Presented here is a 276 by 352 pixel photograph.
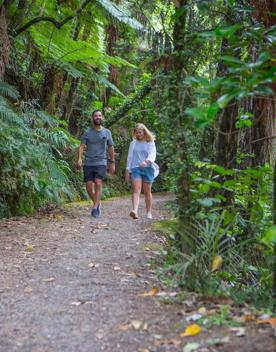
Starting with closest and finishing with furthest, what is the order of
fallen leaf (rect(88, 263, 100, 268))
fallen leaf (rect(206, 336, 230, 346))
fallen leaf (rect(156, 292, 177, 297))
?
fallen leaf (rect(206, 336, 230, 346)) → fallen leaf (rect(156, 292, 177, 297)) → fallen leaf (rect(88, 263, 100, 268))

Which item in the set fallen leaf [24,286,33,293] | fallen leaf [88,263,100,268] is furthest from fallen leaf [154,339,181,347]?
fallen leaf [88,263,100,268]

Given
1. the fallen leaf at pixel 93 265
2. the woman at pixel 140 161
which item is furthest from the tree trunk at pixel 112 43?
the fallen leaf at pixel 93 265

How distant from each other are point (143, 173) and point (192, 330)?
17.8 ft

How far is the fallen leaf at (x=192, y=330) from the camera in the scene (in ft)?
10.6

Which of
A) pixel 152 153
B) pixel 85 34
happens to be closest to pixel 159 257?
pixel 152 153

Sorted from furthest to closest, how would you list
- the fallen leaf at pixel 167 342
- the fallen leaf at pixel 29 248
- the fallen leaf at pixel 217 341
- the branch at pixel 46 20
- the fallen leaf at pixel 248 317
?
the branch at pixel 46 20 < the fallen leaf at pixel 29 248 < the fallen leaf at pixel 248 317 < the fallen leaf at pixel 167 342 < the fallen leaf at pixel 217 341

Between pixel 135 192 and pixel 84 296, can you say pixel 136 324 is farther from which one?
pixel 135 192

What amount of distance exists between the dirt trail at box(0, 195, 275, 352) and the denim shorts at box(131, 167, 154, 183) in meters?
1.36

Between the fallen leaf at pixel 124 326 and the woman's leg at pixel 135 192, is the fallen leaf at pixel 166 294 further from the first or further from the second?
the woman's leg at pixel 135 192

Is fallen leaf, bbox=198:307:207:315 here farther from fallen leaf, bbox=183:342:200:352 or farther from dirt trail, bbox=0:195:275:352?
fallen leaf, bbox=183:342:200:352

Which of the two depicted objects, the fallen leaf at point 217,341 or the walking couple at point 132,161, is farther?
the walking couple at point 132,161

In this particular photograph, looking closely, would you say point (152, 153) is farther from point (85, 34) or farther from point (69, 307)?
point (85, 34)

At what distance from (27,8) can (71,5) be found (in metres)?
0.93

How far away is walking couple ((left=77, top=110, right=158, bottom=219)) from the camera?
8469mm
